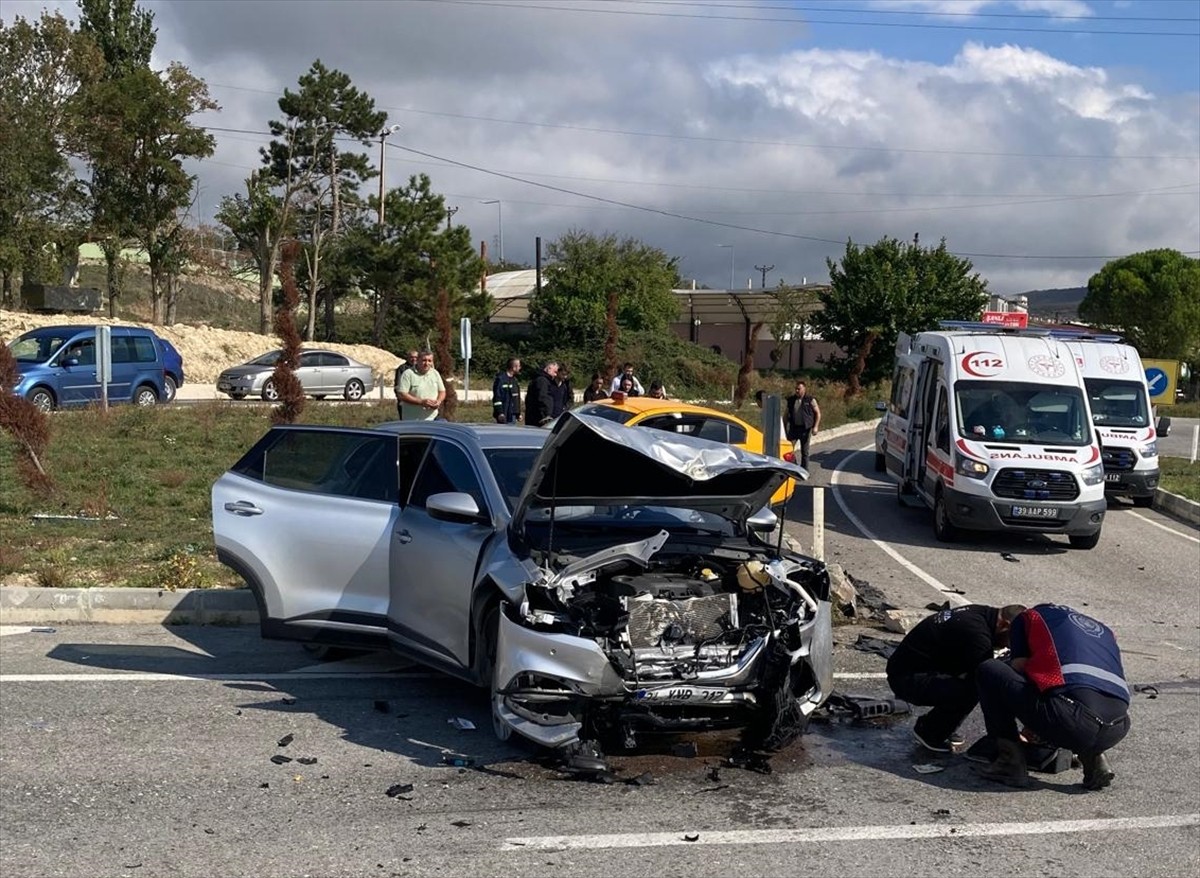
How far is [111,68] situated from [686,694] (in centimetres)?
4809

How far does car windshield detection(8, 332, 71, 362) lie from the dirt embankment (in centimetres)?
1598

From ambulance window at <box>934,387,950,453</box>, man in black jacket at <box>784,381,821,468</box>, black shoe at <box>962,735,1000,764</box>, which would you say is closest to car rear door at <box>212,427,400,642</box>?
black shoe at <box>962,735,1000,764</box>

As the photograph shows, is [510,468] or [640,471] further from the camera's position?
[510,468]

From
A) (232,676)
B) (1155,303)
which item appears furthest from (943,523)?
(1155,303)

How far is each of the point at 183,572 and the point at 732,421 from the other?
7.92 m

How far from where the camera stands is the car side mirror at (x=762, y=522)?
771 cm

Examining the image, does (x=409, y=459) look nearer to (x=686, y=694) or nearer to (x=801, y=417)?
(x=686, y=694)

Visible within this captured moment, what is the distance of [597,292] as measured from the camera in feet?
193

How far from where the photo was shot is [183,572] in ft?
33.9

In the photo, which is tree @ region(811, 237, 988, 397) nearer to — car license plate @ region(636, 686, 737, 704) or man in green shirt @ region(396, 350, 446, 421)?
man in green shirt @ region(396, 350, 446, 421)

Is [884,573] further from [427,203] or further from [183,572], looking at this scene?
[427,203]

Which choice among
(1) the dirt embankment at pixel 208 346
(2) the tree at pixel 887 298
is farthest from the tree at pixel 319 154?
(2) the tree at pixel 887 298

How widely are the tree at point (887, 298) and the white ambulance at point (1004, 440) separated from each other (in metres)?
35.6

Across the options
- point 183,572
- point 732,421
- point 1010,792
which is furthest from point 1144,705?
point 732,421
